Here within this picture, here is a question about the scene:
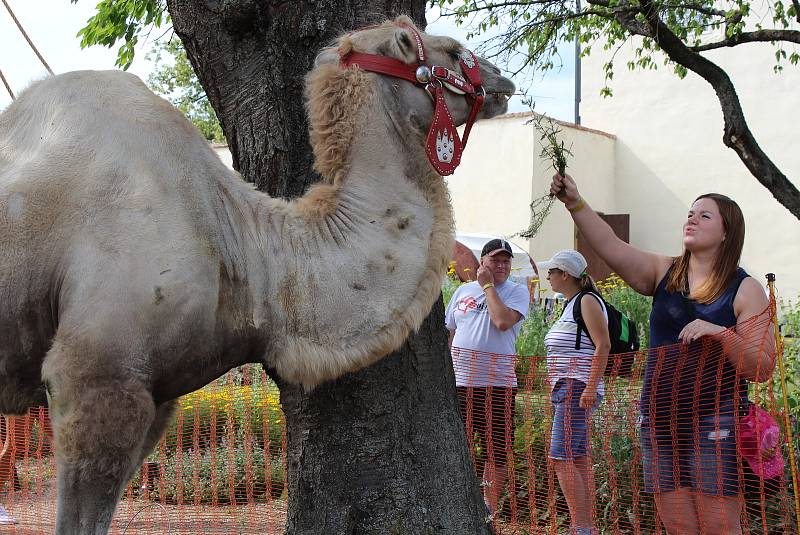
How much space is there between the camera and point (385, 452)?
4113 millimetres

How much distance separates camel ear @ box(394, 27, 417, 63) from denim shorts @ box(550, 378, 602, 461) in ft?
9.70

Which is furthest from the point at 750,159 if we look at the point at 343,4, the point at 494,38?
the point at 343,4

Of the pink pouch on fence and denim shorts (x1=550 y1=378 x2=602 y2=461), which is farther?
denim shorts (x1=550 y1=378 x2=602 y2=461)

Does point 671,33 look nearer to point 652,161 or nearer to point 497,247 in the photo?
point 497,247

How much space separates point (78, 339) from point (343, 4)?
2.06 metres

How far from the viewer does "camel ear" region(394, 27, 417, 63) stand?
A: 367 centimetres

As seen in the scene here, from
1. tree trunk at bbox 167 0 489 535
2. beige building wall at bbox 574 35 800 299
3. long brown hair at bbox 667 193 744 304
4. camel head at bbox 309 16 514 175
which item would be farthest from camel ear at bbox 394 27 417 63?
beige building wall at bbox 574 35 800 299

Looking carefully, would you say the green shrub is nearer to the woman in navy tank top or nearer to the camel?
the woman in navy tank top

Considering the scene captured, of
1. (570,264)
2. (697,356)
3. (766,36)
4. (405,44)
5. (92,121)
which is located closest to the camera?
(92,121)

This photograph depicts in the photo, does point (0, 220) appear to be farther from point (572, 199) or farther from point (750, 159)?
point (750, 159)

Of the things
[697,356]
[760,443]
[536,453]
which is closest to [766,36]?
[536,453]

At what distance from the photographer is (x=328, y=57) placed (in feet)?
12.3

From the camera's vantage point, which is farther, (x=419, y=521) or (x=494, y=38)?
(x=494, y=38)

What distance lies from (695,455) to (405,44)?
253cm
